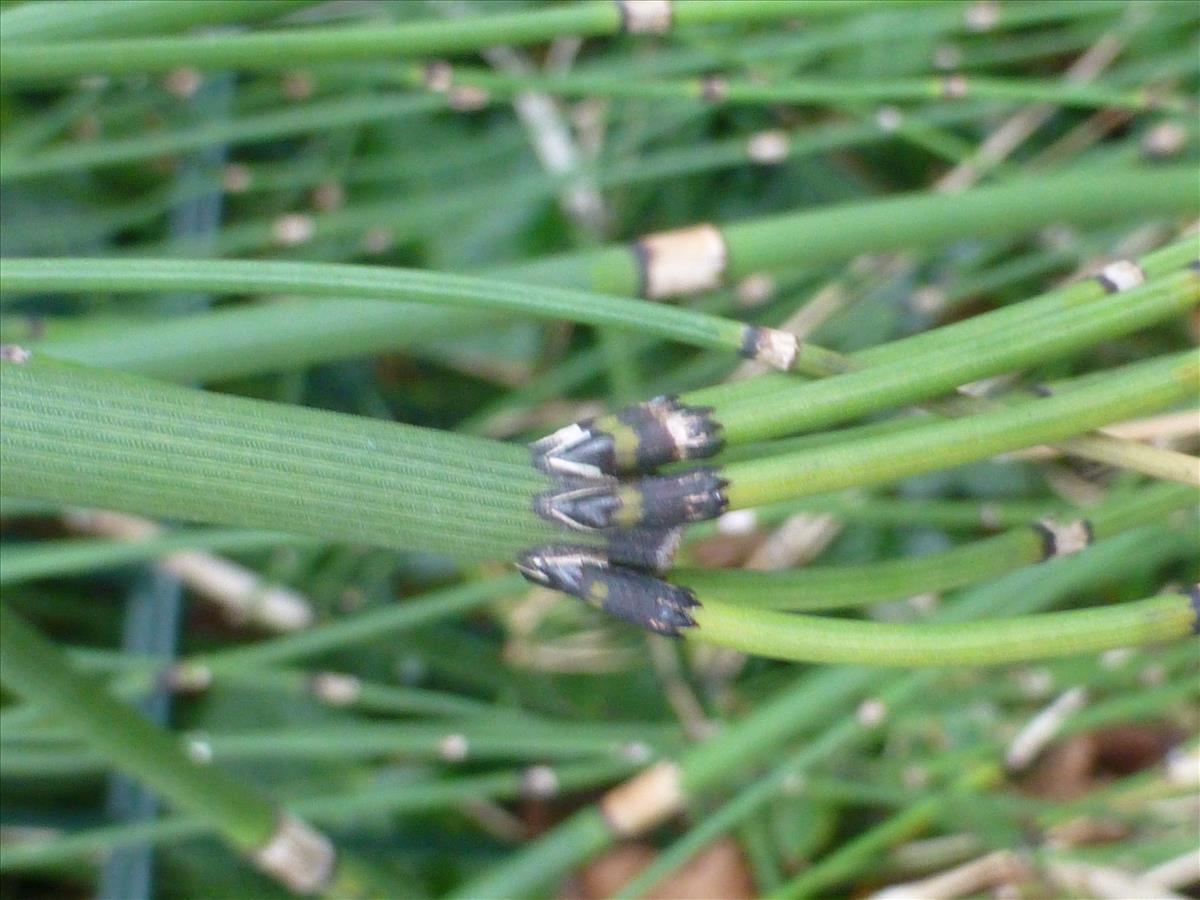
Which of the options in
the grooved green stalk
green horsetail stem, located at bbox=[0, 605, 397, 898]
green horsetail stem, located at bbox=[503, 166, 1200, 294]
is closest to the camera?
the grooved green stalk

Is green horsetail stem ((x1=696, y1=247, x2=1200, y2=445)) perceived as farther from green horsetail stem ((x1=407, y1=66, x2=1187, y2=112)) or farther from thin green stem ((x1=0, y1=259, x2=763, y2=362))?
green horsetail stem ((x1=407, y1=66, x2=1187, y2=112))

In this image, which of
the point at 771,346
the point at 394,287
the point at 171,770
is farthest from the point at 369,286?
the point at 171,770

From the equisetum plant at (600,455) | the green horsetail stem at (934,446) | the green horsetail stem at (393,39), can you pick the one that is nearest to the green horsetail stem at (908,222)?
the equisetum plant at (600,455)

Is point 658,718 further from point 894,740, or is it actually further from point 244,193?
point 244,193

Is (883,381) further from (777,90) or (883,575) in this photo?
(777,90)

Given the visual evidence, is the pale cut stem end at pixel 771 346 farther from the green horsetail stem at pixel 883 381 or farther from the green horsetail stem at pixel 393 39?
the green horsetail stem at pixel 393 39

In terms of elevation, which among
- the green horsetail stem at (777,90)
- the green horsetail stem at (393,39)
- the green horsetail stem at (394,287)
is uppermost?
the green horsetail stem at (777,90)

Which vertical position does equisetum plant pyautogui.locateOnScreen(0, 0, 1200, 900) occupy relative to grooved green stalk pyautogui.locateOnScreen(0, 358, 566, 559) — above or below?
above

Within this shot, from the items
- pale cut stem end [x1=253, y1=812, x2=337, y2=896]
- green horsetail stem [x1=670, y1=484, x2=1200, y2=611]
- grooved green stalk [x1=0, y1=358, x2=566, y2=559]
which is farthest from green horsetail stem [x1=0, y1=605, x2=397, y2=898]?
green horsetail stem [x1=670, y1=484, x2=1200, y2=611]
